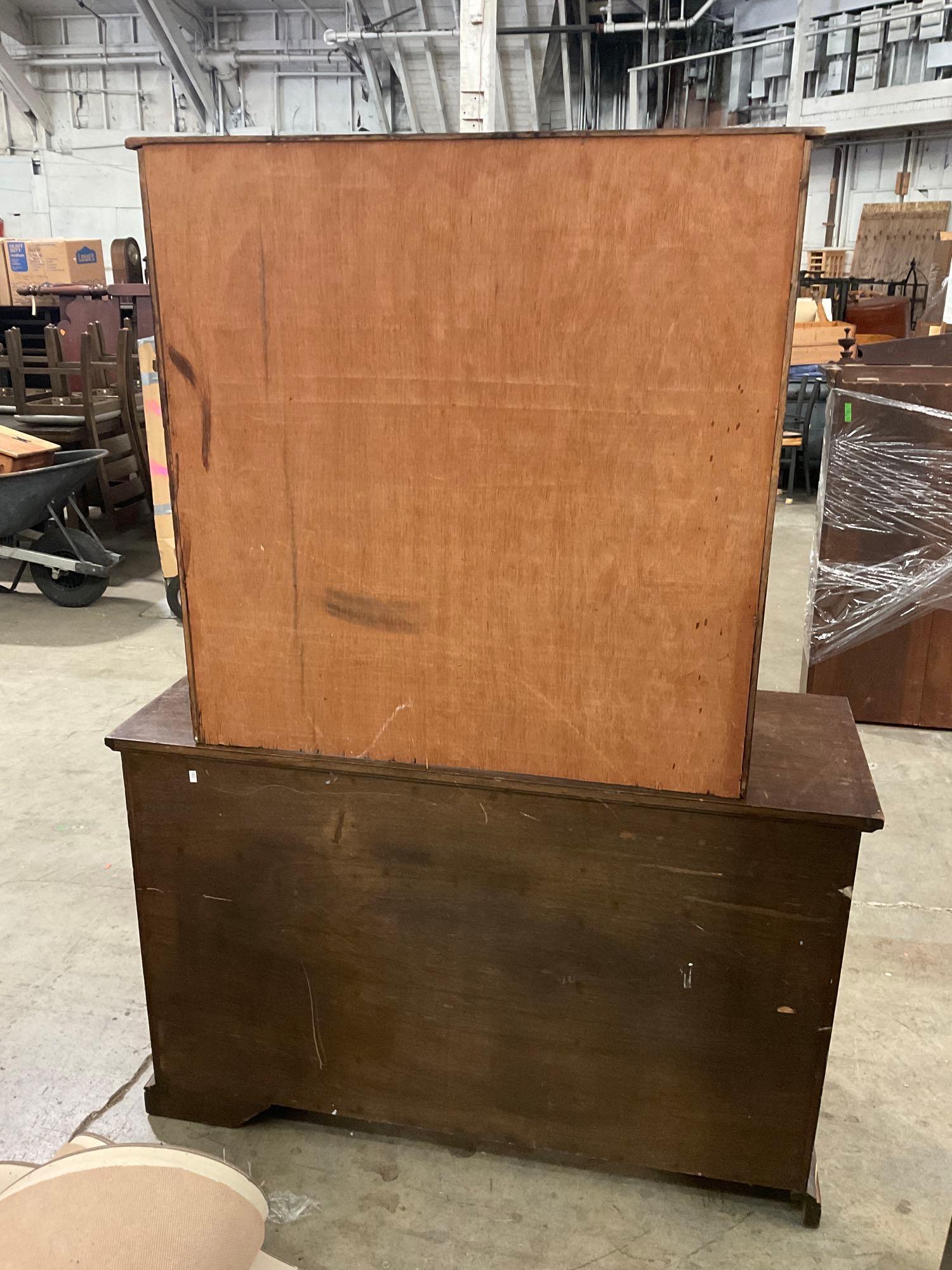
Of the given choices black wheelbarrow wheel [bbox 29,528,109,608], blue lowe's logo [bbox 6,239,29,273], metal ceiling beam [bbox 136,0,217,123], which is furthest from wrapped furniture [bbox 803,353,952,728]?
metal ceiling beam [bbox 136,0,217,123]

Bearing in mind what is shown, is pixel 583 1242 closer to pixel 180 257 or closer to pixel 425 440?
pixel 425 440

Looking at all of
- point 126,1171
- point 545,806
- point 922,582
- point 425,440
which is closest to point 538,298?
point 425,440

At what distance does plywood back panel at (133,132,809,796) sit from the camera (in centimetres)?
113

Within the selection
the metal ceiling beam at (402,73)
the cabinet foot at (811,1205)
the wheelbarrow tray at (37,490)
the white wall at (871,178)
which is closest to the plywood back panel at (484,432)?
the cabinet foot at (811,1205)

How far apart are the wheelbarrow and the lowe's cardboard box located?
479cm

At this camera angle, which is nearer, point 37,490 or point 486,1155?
point 486,1155

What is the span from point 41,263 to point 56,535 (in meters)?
5.40

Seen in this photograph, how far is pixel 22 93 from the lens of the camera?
11523 mm

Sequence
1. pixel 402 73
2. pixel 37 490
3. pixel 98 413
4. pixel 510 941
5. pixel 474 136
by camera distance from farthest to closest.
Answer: pixel 402 73, pixel 98 413, pixel 37 490, pixel 510 941, pixel 474 136

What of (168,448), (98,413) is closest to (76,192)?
(98,413)

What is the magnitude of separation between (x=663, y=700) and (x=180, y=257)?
0.87 meters

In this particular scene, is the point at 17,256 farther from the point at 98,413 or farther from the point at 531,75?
the point at 531,75

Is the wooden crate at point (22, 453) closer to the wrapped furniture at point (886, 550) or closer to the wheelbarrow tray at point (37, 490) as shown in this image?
the wheelbarrow tray at point (37, 490)

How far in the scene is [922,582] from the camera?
10.5 feet
